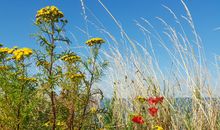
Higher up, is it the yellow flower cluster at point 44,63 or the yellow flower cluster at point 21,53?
the yellow flower cluster at point 21,53

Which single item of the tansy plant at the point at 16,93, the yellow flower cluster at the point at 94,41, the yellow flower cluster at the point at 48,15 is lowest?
the tansy plant at the point at 16,93

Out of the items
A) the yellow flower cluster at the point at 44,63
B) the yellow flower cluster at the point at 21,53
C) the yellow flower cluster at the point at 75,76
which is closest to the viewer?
the yellow flower cluster at the point at 21,53

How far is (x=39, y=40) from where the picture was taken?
4129 millimetres

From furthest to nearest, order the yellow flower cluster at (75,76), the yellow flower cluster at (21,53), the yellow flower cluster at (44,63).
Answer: the yellow flower cluster at (75,76) < the yellow flower cluster at (44,63) < the yellow flower cluster at (21,53)

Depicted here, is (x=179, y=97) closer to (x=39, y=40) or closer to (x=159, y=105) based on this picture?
(x=159, y=105)

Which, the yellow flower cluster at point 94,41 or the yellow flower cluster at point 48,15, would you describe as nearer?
the yellow flower cluster at point 48,15

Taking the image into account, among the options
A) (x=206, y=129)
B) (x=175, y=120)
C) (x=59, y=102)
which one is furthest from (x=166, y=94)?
(x=59, y=102)

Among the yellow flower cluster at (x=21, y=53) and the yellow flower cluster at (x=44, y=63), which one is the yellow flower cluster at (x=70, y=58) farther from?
the yellow flower cluster at (x=21, y=53)

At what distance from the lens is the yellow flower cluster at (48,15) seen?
13.5ft

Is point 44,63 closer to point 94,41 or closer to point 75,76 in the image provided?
point 75,76

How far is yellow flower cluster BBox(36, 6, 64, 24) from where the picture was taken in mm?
4111

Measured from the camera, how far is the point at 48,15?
415cm

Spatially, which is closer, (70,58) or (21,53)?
(21,53)

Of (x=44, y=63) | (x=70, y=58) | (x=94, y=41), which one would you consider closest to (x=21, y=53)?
(x=44, y=63)
